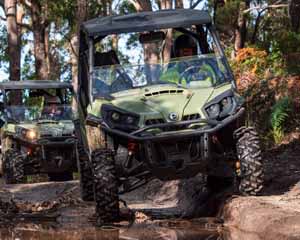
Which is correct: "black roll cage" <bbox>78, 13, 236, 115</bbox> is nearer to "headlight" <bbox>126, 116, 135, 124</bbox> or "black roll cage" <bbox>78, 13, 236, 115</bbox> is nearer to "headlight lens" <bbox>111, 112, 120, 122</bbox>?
"headlight lens" <bbox>111, 112, 120, 122</bbox>

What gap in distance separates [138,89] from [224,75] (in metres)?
1.08

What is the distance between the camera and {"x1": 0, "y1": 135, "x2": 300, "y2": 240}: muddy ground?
21.8ft

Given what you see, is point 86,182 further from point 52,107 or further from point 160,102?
point 52,107

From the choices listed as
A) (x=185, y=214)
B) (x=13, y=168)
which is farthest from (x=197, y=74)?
(x=13, y=168)

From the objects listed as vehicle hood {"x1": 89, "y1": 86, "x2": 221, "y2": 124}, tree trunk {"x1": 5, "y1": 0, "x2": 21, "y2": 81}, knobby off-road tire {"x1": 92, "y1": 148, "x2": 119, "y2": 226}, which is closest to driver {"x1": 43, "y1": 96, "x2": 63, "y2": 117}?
tree trunk {"x1": 5, "y1": 0, "x2": 21, "y2": 81}

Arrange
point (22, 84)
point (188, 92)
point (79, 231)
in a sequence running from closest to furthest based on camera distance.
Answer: point (79, 231), point (188, 92), point (22, 84)

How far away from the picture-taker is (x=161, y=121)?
24.8ft

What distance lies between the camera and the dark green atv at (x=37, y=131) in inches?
612

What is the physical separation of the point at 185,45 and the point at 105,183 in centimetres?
268

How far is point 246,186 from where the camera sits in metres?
7.60

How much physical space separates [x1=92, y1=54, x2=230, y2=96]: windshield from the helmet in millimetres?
549

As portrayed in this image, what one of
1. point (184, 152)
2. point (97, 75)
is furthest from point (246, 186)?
point (97, 75)

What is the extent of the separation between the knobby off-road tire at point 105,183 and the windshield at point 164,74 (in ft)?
3.30

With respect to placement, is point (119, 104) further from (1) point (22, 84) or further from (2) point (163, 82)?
(1) point (22, 84)
